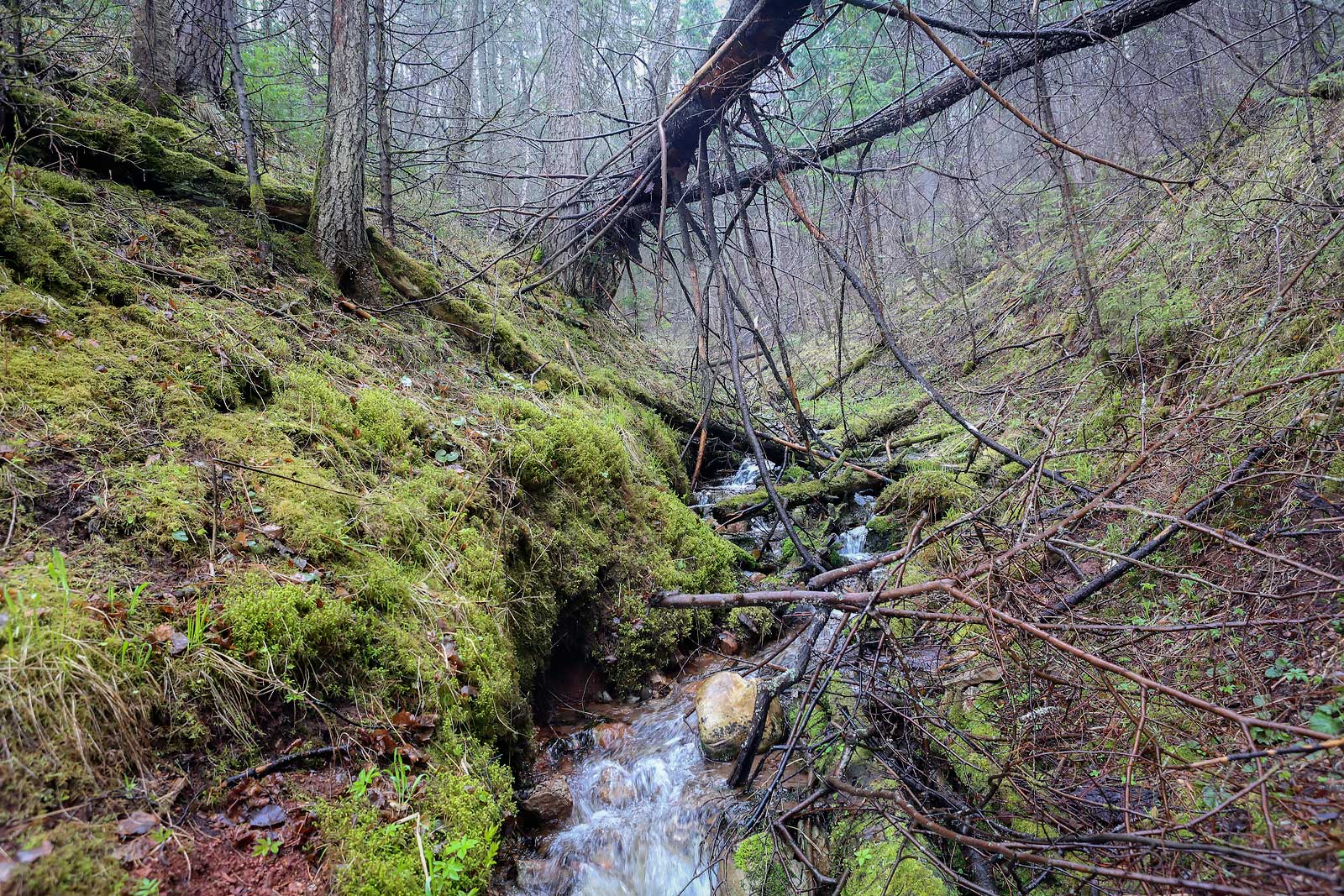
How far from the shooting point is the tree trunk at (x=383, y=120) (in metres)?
5.40

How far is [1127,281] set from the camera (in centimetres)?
747

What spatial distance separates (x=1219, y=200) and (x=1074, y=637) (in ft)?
21.1

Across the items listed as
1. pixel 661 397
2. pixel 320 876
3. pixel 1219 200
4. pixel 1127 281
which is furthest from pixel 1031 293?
pixel 320 876

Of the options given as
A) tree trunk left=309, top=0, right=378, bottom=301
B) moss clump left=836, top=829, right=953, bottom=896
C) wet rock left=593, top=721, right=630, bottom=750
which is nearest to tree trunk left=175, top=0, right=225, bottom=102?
tree trunk left=309, top=0, right=378, bottom=301

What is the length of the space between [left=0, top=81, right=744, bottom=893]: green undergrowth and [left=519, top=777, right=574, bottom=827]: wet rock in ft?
0.71

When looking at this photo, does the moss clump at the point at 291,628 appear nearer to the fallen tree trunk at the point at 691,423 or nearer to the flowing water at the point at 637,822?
the flowing water at the point at 637,822

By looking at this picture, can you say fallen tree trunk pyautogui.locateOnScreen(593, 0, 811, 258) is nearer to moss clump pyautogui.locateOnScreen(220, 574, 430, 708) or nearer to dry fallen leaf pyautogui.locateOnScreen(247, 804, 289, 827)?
moss clump pyautogui.locateOnScreen(220, 574, 430, 708)

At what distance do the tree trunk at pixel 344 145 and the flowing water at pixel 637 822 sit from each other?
412 cm

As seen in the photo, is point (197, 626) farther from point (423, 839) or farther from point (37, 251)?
point (37, 251)

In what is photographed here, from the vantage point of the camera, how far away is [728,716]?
148 inches

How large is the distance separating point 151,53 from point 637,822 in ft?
22.4

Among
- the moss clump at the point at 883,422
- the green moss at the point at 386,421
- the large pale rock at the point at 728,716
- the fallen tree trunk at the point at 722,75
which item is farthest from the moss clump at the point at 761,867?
the moss clump at the point at 883,422

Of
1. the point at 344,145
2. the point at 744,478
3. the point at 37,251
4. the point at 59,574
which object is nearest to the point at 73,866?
the point at 59,574

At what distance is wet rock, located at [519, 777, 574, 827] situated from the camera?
3.01 meters
